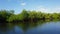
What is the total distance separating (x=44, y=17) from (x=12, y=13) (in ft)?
58.6

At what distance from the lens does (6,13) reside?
4084 cm

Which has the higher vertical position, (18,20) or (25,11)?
(25,11)

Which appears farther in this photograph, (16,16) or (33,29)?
(16,16)

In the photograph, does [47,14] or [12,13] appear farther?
[47,14]

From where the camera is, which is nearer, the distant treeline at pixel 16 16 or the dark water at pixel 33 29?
the dark water at pixel 33 29

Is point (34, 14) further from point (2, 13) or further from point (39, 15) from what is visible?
point (2, 13)

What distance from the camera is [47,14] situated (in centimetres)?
5572

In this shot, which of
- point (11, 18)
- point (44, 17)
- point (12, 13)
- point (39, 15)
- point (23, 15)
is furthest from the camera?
point (44, 17)

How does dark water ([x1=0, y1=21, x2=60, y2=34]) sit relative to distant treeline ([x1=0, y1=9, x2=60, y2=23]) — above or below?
below

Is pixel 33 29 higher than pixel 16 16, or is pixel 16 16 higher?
pixel 16 16

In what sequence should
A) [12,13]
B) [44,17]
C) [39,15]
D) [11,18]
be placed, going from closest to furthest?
[11,18] → [12,13] → [39,15] → [44,17]

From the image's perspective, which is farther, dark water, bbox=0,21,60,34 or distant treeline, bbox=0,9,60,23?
distant treeline, bbox=0,9,60,23

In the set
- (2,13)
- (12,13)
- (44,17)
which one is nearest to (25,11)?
(12,13)

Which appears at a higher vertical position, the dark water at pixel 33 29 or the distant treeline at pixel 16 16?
the distant treeline at pixel 16 16
